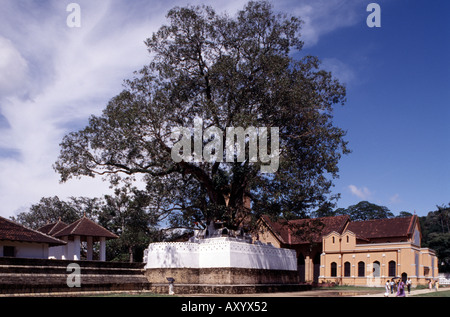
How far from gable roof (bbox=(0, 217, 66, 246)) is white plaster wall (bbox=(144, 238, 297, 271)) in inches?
264

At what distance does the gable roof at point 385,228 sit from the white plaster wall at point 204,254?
22978mm

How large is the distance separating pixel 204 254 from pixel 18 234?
11.6 meters

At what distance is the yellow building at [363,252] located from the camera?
45.2 meters

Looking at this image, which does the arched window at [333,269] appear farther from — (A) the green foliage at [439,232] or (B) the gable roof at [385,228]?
(A) the green foliage at [439,232]

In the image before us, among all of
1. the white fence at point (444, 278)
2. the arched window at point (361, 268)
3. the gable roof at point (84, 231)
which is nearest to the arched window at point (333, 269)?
the arched window at point (361, 268)

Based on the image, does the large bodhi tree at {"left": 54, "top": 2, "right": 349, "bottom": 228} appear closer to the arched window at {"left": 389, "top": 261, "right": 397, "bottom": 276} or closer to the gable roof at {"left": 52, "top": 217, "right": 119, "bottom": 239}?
the gable roof at {"left": 52, "top": 217, "right": 119, "bottom": 239}

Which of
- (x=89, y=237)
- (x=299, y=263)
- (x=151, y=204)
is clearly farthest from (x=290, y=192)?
(x=299, y=263)

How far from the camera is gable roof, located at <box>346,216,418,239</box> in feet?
159

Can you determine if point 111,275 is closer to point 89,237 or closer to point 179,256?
point 179,256

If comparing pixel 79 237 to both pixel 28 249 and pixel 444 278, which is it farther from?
pixel 444 278

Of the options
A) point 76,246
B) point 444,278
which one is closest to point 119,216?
point 76,246

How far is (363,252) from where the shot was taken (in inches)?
1857

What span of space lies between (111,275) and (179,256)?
14.0 ft
